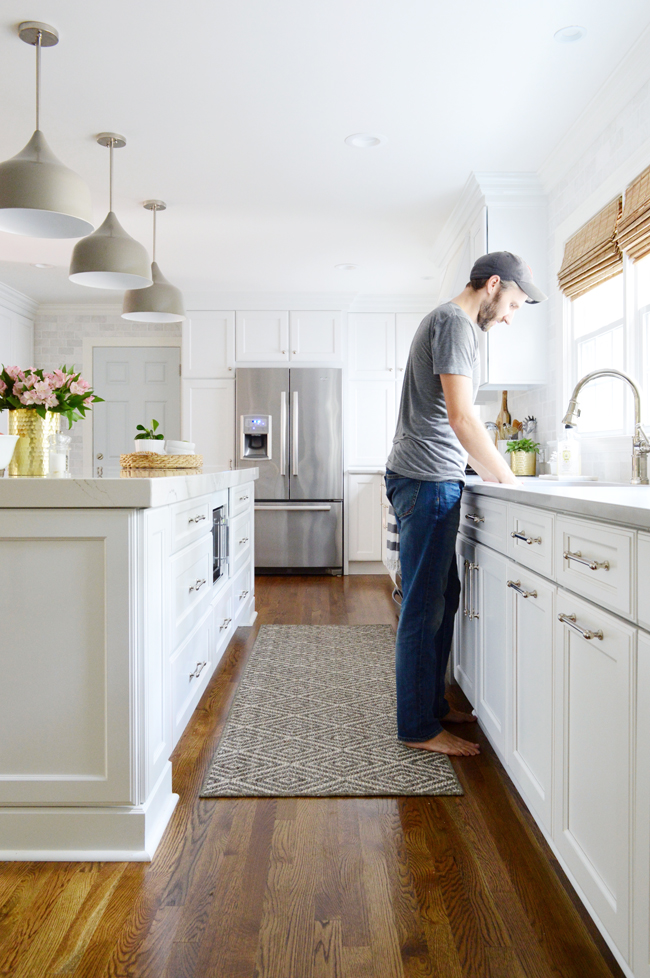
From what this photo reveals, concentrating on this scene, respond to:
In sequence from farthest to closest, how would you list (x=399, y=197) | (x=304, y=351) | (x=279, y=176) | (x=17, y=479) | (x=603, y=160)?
(x=304, y=351) → (x=399, y=197) → (x=279, y=176) → (x=603, y=160) → (x=17, y=479)

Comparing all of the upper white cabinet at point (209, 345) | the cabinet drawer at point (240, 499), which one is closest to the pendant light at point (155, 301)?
the cabinet drawer at point (240, 499)

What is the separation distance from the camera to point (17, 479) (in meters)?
1.47

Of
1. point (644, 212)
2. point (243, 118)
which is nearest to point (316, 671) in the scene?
point (644, 212)

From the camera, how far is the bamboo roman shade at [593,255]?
274 centimetres

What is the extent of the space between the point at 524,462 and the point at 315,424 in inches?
99.0

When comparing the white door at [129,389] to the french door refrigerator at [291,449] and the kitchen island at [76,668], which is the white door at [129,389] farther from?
the kitchen island at [76,668]

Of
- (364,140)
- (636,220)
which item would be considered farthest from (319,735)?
(364,140)

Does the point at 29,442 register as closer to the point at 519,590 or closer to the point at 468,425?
the point at 468,425

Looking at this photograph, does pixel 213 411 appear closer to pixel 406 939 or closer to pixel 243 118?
pixel 243 118

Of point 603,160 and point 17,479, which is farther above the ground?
point 603,160

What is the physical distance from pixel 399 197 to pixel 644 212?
1.72m

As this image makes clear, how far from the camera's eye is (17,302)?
595 cm

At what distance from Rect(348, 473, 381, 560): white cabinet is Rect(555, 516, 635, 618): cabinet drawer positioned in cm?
438

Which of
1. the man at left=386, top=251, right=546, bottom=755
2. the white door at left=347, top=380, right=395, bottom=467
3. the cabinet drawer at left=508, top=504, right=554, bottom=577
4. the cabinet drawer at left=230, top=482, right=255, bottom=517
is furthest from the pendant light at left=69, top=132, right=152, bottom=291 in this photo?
the white door at left=347, top=380, right=395, bottom=467
